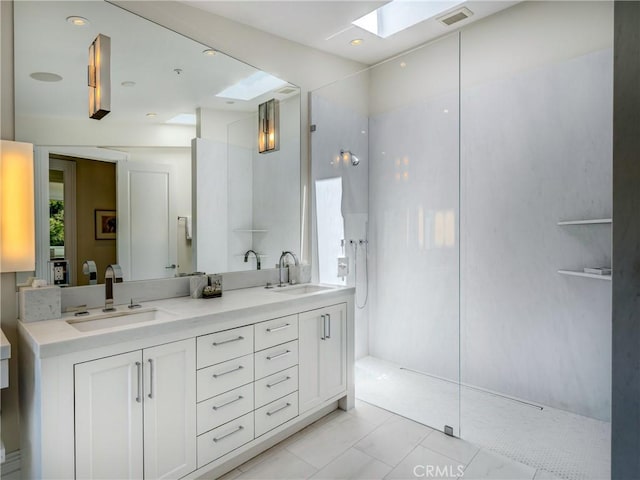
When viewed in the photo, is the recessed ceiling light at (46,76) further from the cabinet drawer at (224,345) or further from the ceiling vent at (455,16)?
the ceiling vent at (455,16)

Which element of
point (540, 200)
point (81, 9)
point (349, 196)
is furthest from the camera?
point (349, 196)

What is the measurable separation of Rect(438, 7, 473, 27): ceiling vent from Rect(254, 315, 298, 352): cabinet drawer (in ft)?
8.02

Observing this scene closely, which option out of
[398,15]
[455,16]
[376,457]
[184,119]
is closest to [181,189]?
[184,119]

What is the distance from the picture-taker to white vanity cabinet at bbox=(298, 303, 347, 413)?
2.37 meters

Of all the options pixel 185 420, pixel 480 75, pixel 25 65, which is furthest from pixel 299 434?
pixel 480 75

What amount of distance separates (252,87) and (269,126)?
0.99 ft

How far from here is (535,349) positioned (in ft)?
8.77

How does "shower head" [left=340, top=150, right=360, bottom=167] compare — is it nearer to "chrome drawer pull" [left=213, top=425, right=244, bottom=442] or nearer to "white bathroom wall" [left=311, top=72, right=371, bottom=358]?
"white bathroom wall" [left=311, top=72, right=371, bottom=358]

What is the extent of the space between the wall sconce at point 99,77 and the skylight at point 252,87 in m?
0.75

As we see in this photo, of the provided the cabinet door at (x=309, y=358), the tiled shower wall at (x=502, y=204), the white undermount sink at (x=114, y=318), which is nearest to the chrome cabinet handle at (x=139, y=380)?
the white undermount sink at (x=114, y=318)

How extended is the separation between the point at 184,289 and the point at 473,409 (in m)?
2.16

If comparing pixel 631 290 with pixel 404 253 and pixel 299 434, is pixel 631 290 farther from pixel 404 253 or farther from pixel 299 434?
pixel 404 253

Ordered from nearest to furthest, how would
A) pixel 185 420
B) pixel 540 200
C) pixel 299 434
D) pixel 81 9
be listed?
pixel 185 420 → pixel 81 9 → pixel 299 434 → pixel 540 200

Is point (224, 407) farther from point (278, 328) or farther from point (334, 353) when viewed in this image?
point (334, 353)
